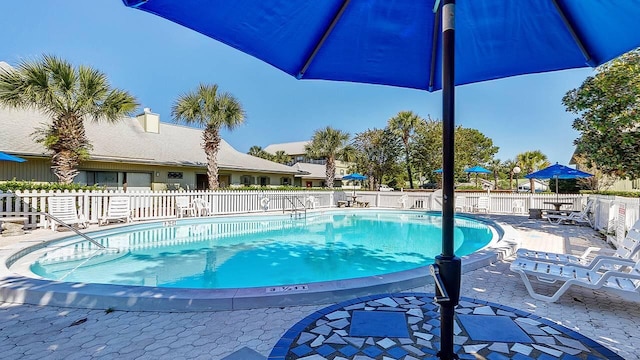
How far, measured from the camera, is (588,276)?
12.9 feet

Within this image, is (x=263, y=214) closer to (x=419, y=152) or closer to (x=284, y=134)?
(x=419, y=152)

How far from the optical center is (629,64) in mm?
8219

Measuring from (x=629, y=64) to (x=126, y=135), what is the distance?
2319 cm

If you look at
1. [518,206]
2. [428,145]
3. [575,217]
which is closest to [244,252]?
[575,217]

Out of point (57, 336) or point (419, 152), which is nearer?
point (57, 336)

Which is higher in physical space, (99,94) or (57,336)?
(99,94)

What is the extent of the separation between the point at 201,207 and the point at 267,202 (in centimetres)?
341

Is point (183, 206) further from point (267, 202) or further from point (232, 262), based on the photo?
point (232, 262)


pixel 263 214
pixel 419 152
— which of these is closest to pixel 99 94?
pixel 263 214

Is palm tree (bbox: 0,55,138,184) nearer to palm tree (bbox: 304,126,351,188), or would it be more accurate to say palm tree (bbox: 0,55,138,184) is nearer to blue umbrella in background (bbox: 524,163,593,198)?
palm tree (bbox: 304,126,351,188)

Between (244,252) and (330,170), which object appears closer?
(244,252)

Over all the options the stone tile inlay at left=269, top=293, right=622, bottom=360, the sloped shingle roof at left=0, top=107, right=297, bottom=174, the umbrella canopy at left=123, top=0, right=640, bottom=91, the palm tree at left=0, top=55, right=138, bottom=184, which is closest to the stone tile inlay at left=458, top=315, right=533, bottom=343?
the stone tile inlay at left=269, top=293, right=622, bottom=360

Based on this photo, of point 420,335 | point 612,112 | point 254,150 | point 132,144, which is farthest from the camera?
point 254,150

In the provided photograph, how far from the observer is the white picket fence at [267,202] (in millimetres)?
8711
